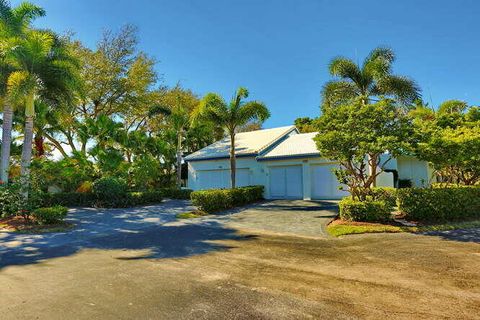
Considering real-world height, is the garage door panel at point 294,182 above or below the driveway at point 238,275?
above

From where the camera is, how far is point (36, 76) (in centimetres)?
1466

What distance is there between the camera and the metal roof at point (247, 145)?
22.2 meters

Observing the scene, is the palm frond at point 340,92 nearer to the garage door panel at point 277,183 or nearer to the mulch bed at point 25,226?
the garage door panel at point 277,183

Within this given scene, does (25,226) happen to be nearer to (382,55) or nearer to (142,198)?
(142,198)

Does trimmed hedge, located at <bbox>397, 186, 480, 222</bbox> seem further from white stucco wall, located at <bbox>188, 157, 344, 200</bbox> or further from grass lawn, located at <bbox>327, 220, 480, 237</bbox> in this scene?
white stucco wall, located at <bbox>188, 157, 344, 200</bbox>

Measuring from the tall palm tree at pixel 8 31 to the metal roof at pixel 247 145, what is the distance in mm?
12045

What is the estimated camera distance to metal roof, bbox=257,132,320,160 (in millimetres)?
19731

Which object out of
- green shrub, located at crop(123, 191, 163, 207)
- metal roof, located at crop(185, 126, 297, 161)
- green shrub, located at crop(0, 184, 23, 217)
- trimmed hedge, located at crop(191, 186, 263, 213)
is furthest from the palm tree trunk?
metal roof, located at crop(185, 126, 297, 161)

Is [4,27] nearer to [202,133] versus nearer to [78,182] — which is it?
[78,182]

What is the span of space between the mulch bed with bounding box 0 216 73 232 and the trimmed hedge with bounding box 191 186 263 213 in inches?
226

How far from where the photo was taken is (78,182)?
2081 cm

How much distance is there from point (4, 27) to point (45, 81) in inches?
126

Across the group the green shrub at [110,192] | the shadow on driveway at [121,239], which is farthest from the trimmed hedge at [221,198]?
the green shrub at [110,192]

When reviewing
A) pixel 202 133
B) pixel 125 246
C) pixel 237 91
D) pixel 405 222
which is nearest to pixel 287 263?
pixel 125 246
